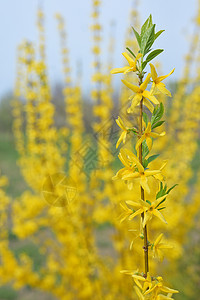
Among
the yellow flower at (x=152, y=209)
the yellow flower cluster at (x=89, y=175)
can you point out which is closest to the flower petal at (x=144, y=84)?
the yellow flower at (x=152, y=209)

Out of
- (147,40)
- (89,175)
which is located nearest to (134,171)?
(147,40)

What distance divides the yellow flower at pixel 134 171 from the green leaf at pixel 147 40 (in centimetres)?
16

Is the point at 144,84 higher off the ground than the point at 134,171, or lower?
higher

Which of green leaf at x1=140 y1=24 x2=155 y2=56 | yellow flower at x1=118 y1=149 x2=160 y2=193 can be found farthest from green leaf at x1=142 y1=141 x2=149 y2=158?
green leaf at x1=140 y1=24 x2=155 y2=56

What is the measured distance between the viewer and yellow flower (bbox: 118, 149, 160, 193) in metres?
0.39

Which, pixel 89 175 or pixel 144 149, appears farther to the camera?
pixel 89 175

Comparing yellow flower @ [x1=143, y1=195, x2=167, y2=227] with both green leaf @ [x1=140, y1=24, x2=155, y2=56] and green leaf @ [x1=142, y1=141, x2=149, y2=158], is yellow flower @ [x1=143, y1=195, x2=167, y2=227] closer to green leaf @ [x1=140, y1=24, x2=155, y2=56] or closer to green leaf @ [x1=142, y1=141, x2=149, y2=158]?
green leaf @ [x1=142, y1=141, x2=149, y2=158]

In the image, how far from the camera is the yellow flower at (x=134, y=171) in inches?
15.3

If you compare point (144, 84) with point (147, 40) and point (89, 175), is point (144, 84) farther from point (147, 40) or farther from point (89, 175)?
point (89, 175)

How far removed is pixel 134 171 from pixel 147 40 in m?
0.21

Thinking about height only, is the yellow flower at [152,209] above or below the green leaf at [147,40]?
below

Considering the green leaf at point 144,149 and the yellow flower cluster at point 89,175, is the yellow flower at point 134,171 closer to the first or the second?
the green leaf at point 144,149

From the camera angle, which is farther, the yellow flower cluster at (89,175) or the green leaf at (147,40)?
the yellow flower cluster at (89,175)

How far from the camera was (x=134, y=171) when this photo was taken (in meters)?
0.42
